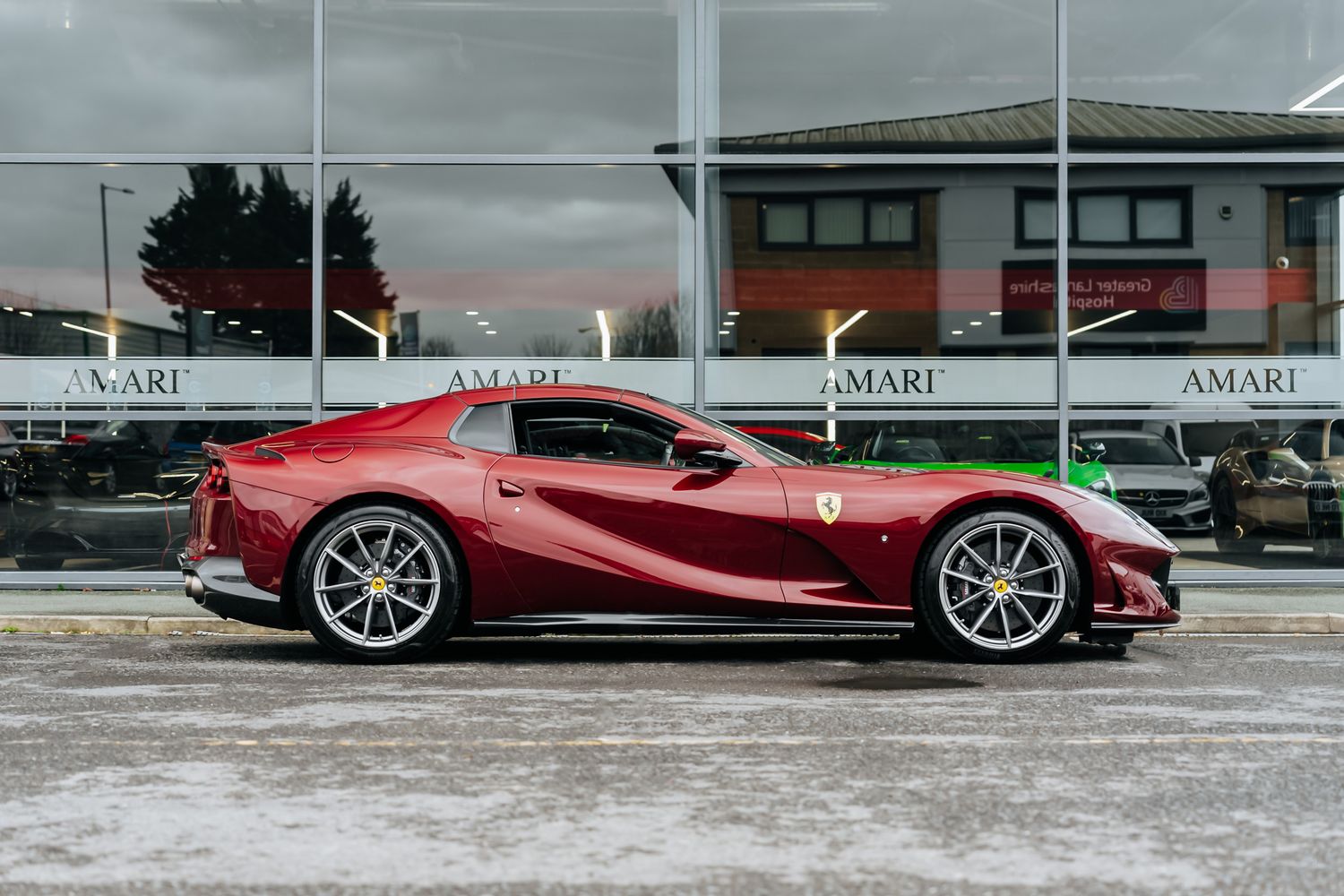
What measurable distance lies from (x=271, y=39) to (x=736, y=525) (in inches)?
270

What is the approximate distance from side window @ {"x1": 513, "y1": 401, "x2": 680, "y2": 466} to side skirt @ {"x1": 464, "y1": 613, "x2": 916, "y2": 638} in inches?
31.9

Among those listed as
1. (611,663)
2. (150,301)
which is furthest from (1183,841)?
(150,301)

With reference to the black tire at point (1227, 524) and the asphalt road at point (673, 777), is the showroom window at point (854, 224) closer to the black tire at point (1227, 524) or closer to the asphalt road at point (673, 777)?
the black tire at point (1227, 524)

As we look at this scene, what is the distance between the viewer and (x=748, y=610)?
6809 millimetres

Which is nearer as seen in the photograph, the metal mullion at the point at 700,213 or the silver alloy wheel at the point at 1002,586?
the silver alloy wheel at the point at 1002,586

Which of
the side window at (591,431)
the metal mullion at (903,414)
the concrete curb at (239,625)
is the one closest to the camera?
the side window at (591,431)

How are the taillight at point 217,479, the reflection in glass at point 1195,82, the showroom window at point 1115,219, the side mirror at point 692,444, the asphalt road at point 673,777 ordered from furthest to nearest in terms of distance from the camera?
1. the reflection in glass at point 1195,82
2. the showroom window at point 1115,219
3. the taillight at point 217,479
4. the side mirror at point 692,444
5. the asphalt road at point 673,777

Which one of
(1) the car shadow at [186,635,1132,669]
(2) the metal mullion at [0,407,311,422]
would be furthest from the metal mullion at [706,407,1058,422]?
(2) the metal mullion at [0,407,311,422]

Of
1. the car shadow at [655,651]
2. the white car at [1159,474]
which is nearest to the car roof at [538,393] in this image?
the car shadow at [655,651]

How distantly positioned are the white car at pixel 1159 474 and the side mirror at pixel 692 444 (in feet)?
17.0

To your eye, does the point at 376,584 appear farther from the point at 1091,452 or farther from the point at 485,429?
the point at 1091,452

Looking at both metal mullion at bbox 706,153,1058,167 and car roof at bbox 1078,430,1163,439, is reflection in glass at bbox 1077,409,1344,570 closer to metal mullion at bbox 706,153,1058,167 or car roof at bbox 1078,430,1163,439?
car roof at bbox 1078,430,1163,439

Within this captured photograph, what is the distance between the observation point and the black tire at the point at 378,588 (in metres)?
6.87

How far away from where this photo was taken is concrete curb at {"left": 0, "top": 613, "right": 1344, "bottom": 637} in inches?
339
